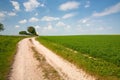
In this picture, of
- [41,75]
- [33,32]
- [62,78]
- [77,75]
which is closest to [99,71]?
[77,75]

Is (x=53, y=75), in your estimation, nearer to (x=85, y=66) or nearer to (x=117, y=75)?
(x=85, y=66)

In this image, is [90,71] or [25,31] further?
[25,31]

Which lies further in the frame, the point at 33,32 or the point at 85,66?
the point at 33,32

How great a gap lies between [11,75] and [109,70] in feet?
21.9

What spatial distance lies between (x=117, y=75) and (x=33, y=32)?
405ft

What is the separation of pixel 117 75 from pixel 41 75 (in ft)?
15.8

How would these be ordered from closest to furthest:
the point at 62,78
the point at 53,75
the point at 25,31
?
the point at 62,78, the point at 53,75, the point at 25,31

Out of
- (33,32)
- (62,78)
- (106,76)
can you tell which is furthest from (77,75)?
(33,32)

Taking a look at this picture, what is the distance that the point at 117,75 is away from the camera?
378 inches

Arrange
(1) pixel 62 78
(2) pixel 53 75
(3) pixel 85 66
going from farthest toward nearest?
(3) pixel 85 66 → (2) pixel 53 75 → (1) pixel 62 78

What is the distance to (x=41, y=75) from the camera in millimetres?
10172

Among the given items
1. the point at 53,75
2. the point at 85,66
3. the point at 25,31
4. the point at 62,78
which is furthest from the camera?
the point at 25,31

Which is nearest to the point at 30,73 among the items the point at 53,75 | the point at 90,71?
the point at 53,75

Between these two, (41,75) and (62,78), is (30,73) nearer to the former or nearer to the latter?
(41,75)
